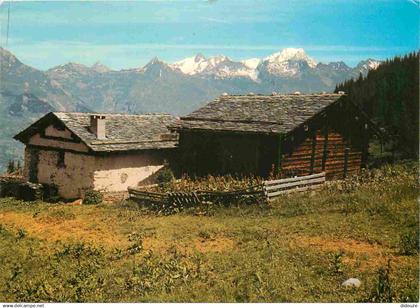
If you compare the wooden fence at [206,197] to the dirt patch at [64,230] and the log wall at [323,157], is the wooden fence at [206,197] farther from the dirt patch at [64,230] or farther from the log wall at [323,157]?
the log wall at [323,157]

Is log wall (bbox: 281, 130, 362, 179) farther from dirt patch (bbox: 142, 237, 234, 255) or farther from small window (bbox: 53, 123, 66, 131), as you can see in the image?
small window (bbox: 53, 123, 66, 131)

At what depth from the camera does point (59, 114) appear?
26.0 metres

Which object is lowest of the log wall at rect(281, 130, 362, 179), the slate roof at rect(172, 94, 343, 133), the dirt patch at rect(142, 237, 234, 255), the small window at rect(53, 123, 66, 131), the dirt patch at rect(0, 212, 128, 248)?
the dirt patch at rect(0, 212, 128, 248)

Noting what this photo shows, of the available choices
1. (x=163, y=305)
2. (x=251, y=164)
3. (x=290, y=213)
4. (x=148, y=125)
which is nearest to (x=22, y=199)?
(x=148, y=125)

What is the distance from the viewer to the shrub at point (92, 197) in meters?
23.4

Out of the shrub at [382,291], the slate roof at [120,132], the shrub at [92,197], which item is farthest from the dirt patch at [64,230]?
the shrub at [382,291]

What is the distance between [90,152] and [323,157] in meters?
12.2

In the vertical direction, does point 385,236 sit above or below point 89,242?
above

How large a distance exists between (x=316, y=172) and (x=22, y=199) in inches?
635

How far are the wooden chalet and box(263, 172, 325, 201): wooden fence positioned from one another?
4.25 feet

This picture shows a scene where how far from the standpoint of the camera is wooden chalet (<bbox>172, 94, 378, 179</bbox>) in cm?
2316

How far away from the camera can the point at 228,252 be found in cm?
1285

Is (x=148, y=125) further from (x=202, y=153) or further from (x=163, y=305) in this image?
(x=163, y=305)

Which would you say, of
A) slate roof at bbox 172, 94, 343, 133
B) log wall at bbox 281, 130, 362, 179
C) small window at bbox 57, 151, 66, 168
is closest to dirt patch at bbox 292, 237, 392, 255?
slate roof at bbox 172, 94, 343, 133
